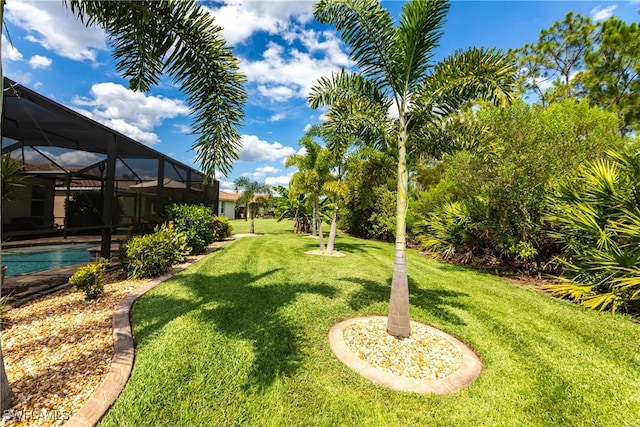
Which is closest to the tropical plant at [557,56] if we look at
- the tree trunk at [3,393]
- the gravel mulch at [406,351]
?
the gravel mulch at [406,351]

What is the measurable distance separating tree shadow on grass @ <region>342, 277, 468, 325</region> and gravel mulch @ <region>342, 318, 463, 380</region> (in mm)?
960

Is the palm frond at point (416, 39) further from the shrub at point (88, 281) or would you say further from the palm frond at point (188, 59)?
the shrub at point (88, 281)

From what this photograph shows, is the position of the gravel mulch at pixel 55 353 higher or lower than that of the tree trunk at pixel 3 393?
lower

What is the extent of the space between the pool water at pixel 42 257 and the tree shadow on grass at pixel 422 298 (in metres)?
9.37

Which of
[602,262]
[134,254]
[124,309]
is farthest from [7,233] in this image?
[602,262]

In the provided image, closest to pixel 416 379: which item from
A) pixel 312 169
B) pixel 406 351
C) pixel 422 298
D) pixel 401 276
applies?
pixel 406 351

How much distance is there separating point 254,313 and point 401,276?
281 cm

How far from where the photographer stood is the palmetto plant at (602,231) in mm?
5871

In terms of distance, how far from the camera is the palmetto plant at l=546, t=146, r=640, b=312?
587 centimetres

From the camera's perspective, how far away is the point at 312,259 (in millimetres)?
10680

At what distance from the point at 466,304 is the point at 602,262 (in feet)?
10.7

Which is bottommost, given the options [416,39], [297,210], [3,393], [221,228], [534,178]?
[3,393]

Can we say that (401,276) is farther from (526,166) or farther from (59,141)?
(59,141)

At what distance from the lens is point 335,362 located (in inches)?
143
